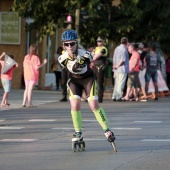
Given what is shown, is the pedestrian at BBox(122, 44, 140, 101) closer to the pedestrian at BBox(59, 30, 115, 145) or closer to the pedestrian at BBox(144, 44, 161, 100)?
the pedestrian at BBox(144, 44, 161, 100)

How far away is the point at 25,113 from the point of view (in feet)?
63.4

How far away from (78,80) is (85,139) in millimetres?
1697

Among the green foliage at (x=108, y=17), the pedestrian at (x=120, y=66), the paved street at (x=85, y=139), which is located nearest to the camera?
the paved street at (x=85, y=139)

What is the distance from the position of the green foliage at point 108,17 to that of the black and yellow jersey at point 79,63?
1521cm

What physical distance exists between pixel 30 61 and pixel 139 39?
9104 mm

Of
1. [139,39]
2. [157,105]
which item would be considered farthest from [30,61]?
[139,39]

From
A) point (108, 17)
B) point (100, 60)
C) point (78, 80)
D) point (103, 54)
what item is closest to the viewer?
point (78, 80)

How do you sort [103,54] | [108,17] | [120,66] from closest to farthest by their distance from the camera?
[103,54]
[120,66]
[108,17]

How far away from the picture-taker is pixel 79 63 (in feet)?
39.3

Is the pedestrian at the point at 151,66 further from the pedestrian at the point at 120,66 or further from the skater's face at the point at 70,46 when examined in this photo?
the skater's face at the point at 70,46

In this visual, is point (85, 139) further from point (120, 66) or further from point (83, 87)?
point (120, 66)

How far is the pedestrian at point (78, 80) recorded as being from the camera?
12.0 metres

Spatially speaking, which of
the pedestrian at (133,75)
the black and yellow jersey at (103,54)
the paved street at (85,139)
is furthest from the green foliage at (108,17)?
the paved street at (85,139)

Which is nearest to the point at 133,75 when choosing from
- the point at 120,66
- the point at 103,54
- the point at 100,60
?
the point at 120,66
